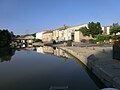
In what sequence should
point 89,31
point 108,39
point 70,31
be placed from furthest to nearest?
point 70,31
point 89,31
point 108,39

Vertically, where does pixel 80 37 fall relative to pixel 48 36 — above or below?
below

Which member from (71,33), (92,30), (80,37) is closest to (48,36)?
(71,33)

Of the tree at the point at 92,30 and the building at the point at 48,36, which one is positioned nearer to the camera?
the tree at the point at 92,30

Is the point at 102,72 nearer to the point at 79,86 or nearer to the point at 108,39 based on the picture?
the point at 79,86

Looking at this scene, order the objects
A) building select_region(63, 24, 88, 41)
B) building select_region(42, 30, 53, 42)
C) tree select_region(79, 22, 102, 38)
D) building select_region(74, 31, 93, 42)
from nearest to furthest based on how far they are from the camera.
→ tree select_region(79, 22, 102, 38)
building select_region(74, 31, 93, 42)
building select_region(63, 24, 88, 41)
building select_region(42, 30, 53, 42)

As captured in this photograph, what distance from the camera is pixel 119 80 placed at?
419 inches

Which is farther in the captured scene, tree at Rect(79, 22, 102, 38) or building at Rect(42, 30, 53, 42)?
building at Rect(42, 30, 53, 42)

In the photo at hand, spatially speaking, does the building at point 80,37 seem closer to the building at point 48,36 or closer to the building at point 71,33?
the building at point 71,33

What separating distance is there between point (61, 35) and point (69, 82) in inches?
4825

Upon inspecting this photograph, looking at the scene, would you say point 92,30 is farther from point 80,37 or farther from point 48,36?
point 48,36

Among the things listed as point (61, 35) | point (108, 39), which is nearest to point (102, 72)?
point (108, 39)

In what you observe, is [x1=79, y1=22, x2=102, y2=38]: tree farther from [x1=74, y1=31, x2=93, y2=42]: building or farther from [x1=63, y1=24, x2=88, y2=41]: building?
[x1=63, y1=24, x2=88, y2=41]: building

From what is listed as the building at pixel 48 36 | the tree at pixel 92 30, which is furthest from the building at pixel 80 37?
the building at pixel 48 36

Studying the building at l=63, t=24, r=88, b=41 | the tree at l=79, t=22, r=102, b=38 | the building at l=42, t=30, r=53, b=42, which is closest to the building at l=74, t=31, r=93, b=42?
the tree at l=79, t=22, r=102, b=38
